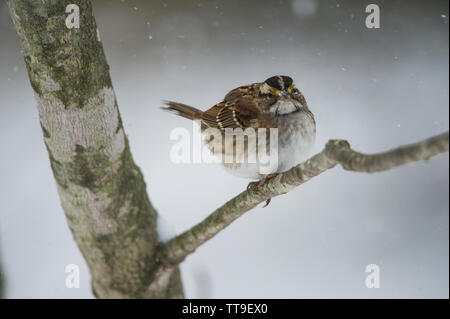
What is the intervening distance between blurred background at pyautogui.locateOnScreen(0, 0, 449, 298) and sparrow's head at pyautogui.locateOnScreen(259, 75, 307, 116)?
1586 mm

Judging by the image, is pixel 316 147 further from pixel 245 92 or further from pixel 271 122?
pixel 271 122

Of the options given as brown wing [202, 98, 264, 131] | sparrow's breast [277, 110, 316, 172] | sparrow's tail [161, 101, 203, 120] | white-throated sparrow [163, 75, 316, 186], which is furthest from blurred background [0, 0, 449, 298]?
sparrow's breast [277, 110, 316, 172]

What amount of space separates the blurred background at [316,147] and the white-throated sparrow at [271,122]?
1.29m

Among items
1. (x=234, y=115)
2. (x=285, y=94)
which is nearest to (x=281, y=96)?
(x=285, y=94)

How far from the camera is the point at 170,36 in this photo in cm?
496

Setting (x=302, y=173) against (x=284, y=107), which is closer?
(x=302, y=173)

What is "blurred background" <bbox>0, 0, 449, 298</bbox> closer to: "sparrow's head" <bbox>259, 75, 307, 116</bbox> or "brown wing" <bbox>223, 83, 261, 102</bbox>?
"brown wing" <bbox>223, 83, 261, 102</bbox>

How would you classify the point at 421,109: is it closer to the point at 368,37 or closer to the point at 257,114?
the point at 368,37


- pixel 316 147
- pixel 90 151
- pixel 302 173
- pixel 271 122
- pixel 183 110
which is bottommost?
pixel 302 173

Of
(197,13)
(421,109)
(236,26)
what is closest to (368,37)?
(421,109)

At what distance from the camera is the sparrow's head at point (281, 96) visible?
2402mm

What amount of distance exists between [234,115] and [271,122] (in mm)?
315

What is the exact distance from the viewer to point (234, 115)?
266cm

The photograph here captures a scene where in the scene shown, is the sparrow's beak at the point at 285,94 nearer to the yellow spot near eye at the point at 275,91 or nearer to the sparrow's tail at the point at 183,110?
the yellow spot near eye at the point at 275,91
